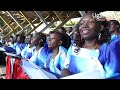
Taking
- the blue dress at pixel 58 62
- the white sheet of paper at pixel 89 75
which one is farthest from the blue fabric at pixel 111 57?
the blue dress at pixel 58 62

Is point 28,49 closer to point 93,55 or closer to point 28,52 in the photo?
point 28,52

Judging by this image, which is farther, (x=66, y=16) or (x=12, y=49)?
(x=12, y=49)

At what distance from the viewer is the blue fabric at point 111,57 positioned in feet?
10.9

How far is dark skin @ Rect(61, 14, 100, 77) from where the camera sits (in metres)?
3.45

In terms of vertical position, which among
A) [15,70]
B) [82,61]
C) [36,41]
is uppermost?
[36,41]

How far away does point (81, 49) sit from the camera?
137 inches

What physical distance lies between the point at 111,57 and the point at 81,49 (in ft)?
1.32

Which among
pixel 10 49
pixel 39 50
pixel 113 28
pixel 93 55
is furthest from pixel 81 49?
pixel 10 49

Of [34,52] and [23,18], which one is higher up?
[23,18]
